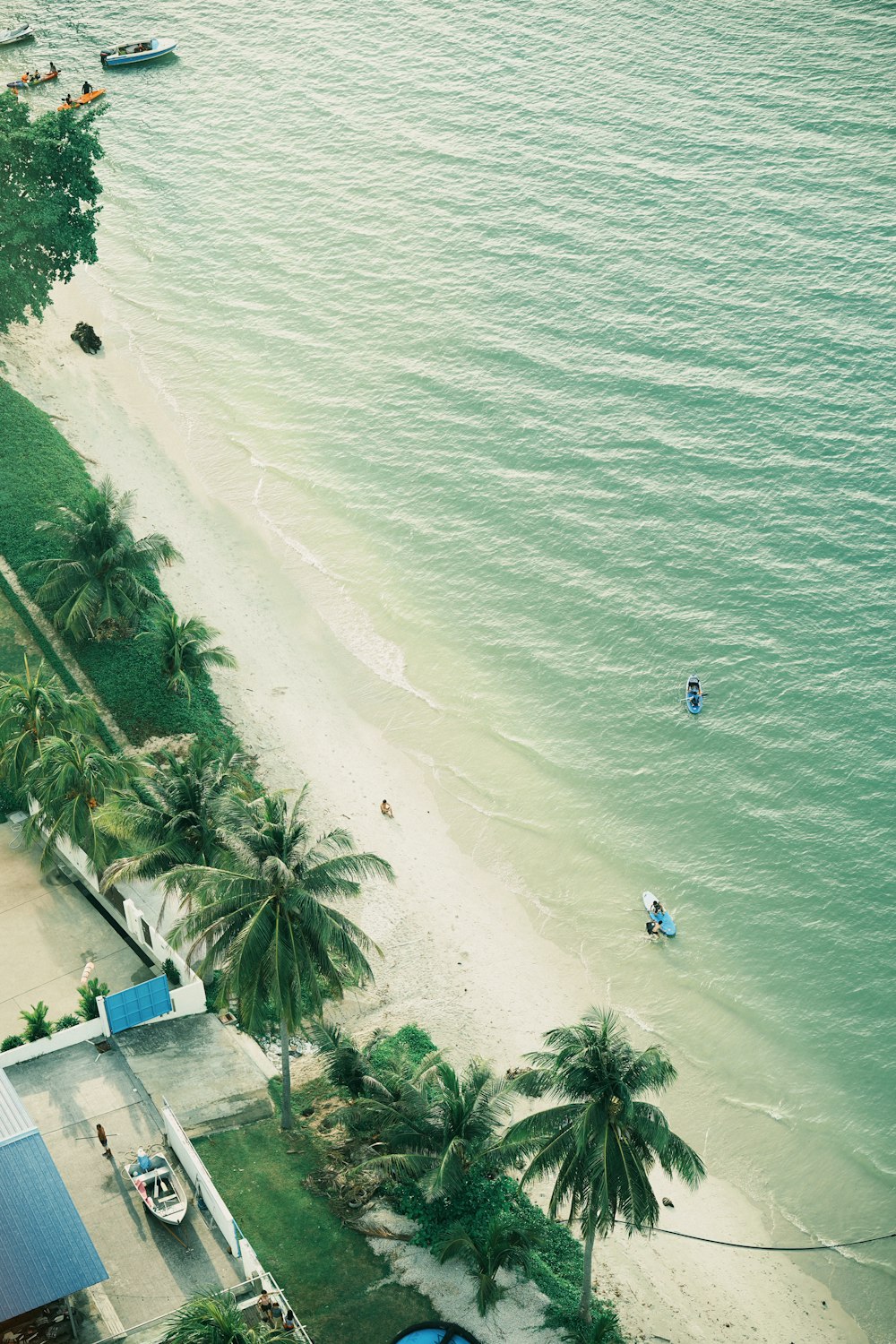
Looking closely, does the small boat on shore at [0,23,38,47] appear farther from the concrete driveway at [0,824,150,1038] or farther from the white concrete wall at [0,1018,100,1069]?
the white concrete wall at [0,1018,100,1069]

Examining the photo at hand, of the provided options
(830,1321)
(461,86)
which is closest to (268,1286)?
(830,1321)

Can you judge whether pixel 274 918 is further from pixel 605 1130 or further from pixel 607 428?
pixel 607 428

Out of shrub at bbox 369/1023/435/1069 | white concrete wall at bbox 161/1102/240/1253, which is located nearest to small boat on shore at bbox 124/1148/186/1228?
white concrete wall at bbox 161/1102/240/1253

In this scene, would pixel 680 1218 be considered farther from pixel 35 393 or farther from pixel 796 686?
pixel 35 393

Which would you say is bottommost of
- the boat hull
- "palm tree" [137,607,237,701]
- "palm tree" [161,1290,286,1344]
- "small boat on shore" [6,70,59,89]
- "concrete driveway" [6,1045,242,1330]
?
"palm tree" [161,1290,286,1344]

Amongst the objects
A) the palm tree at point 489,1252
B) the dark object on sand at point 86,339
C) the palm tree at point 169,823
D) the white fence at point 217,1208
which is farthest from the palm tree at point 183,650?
the dark object on sand at point 86,339

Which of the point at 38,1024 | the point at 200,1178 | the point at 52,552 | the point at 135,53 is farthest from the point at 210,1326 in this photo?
the point at 135,53
